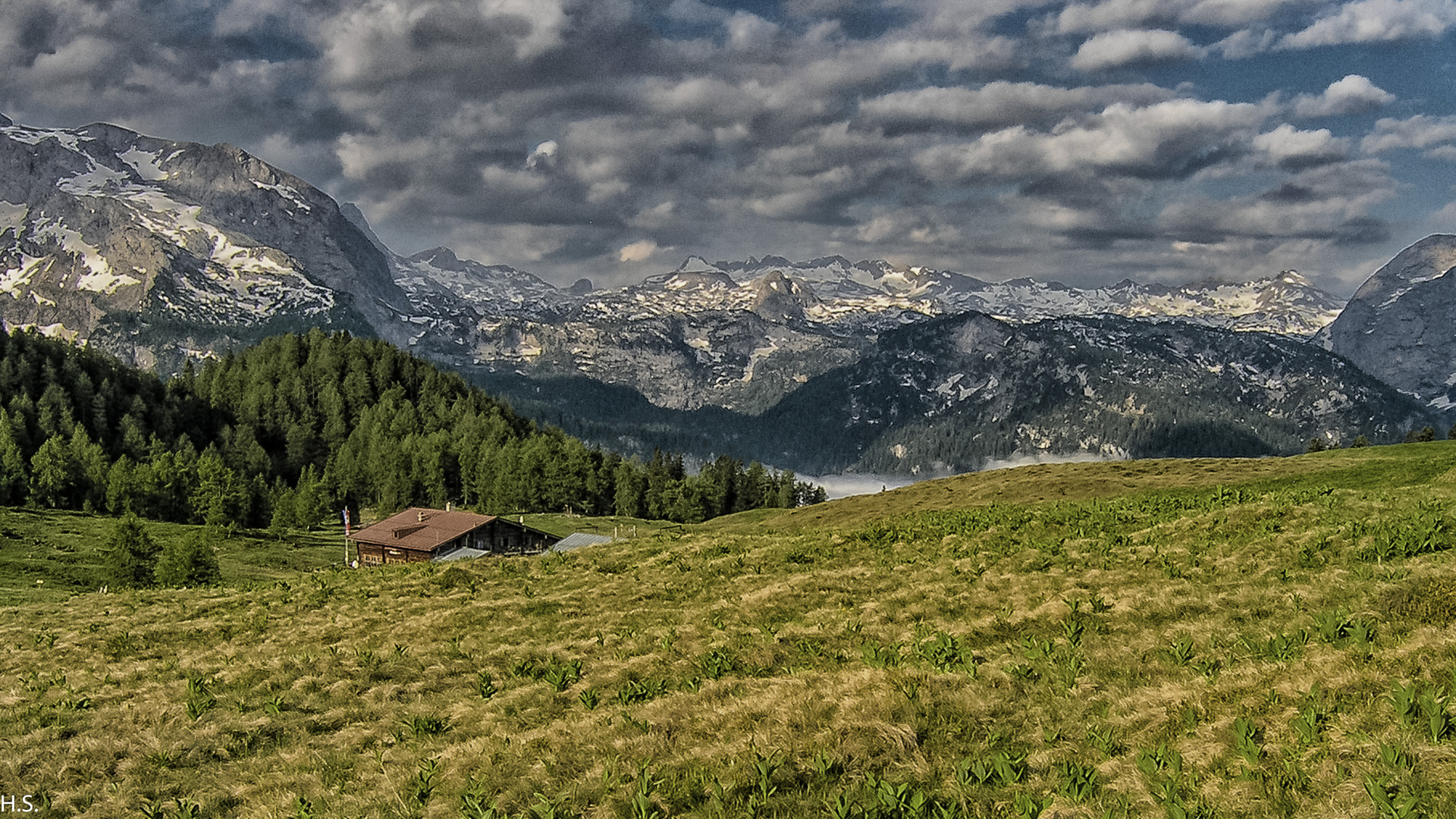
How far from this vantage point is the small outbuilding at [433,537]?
8925 cm

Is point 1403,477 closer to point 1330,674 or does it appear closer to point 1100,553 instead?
point 1100,553

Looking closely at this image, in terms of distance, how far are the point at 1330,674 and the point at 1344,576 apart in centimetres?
925

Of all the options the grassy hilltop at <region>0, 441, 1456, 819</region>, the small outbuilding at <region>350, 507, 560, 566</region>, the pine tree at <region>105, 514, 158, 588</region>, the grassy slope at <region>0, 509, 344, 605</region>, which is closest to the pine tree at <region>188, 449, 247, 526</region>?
the grassy slope at <region>0, 509, 344, 605</region>

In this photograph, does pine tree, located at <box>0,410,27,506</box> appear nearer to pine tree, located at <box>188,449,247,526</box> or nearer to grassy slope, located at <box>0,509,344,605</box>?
pine tree, located at <box>188,449,247,526</box>

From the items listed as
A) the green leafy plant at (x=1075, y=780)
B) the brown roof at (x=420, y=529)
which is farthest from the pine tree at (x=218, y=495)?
the green leafy plant at (x=1075, y=780)

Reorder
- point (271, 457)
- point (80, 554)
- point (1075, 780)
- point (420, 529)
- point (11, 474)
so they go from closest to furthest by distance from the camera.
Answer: point (1075, 780) < point (80, 554) < point (420, 529) < point (11, 474) < point (271, 457)

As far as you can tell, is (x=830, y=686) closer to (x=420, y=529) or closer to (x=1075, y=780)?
(x=1075, y=780)

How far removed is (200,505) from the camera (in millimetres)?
115312

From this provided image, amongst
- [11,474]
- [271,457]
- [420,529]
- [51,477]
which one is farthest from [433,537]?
[271,457]

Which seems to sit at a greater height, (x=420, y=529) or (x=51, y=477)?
(x=51, y=477)

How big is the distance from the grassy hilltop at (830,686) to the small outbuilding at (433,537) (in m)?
55.6

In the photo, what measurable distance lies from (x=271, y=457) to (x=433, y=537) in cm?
10614

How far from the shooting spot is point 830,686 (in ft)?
51.8

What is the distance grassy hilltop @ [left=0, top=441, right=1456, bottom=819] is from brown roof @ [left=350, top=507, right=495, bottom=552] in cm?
5590
